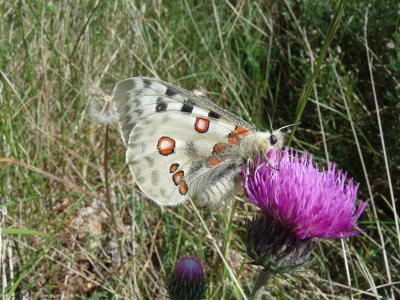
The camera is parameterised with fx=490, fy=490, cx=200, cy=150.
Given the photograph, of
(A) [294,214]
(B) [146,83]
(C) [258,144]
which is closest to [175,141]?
(B) [146,83]

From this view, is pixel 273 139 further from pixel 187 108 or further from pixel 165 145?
pixel 165 145

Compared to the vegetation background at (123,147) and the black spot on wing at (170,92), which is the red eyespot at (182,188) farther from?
the black spot on wing at (170,92)

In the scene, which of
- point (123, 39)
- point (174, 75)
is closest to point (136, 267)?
point (174, 75)

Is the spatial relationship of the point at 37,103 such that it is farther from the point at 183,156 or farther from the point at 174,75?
the point at 183,156

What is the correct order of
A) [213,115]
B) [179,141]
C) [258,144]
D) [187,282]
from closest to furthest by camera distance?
[187,282] < [258,144] < [213,115] < [179,141]

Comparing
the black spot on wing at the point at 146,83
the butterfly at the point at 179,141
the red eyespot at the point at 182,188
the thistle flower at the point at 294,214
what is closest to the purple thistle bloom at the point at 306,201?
the thistle flower at the point at 294,214

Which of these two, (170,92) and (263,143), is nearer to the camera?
(263,143)
